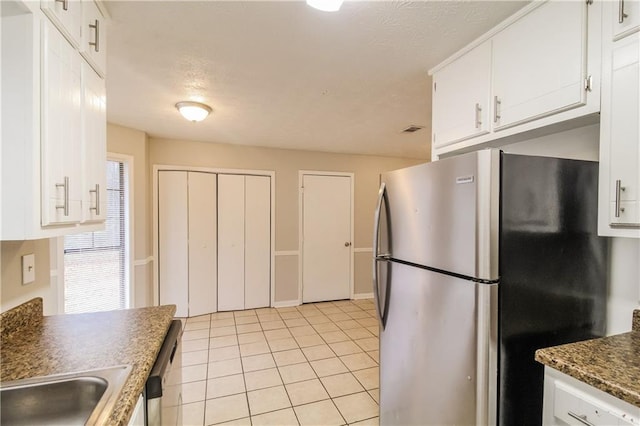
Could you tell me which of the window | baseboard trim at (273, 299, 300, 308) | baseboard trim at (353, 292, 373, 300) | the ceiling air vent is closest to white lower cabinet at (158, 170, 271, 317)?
baseboard trim at (273, 299, 300, 308)

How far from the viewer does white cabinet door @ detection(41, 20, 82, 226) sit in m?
0.97

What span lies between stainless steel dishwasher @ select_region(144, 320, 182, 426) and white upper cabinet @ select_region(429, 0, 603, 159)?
176 centimetres

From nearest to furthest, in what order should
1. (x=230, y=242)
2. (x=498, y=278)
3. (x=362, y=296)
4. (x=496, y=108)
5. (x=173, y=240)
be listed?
(x=498, y=278)
(x=496, y=108)
(x=173, y=240)
(x=230, y=242)
(x=362, y=296)

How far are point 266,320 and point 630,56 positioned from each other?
3.90m

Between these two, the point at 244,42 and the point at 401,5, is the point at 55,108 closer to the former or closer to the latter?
the point at 244,42

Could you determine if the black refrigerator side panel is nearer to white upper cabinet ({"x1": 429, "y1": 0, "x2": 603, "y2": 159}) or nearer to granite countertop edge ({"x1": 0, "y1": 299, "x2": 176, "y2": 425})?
white upper cabinet ({"x1": 429, "y1": 0, "x2": 603, "y2": 159})

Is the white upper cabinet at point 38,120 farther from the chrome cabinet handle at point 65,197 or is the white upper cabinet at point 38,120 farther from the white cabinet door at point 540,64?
the white cabinet door at point 540,64

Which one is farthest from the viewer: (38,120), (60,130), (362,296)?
(362,296)

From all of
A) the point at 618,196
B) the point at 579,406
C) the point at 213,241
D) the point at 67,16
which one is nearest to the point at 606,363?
the point at 579,406

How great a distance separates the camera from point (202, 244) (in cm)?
411

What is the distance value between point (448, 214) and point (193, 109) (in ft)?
7.35

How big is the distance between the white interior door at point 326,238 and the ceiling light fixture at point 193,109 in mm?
2126

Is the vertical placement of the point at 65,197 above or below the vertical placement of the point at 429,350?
above

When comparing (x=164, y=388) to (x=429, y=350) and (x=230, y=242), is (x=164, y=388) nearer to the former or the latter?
(x=429, y=350)
